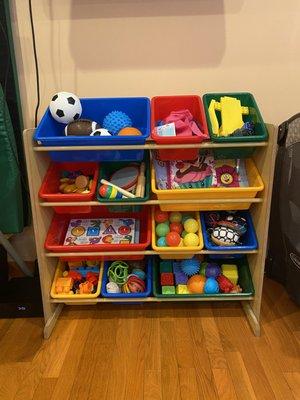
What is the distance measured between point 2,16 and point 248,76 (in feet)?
3.32

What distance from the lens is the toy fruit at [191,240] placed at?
4.75 feet

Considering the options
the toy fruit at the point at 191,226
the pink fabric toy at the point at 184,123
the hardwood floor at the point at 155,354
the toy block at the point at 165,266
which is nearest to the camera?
the hardwood floor at the point at 155,354

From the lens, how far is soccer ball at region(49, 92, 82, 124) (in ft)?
4.63

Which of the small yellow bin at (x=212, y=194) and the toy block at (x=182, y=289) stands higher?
the small yellow bin at (x=212, y=194)

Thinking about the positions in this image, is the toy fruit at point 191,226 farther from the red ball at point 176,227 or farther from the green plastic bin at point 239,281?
the green plastic bin at point 239,281

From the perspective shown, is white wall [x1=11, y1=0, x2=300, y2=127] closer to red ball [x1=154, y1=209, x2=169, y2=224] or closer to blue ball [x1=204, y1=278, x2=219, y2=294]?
red ball [x1=154, y1=209, x2=169, y2=224]

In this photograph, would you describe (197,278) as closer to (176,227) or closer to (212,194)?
(176,227)

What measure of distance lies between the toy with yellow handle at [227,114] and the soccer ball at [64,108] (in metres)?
0.52

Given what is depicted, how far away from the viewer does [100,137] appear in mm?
1282

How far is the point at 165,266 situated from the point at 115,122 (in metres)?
0.63

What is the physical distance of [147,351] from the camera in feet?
4.67

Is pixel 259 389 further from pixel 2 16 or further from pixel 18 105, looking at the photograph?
pixel 2 16

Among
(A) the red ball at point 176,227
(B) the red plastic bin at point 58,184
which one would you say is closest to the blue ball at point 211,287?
(A) the red ball at point 176,227

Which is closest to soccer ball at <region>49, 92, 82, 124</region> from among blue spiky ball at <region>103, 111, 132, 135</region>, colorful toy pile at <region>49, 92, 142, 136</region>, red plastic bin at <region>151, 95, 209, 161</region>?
colorful toy pile at <region>49, 92, 142, 136</region>
